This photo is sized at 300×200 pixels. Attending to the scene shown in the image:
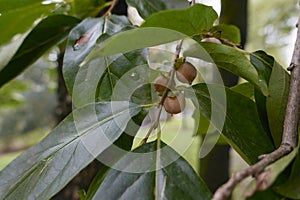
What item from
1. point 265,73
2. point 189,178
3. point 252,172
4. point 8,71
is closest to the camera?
point 252,172

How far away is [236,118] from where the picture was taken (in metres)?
0.49

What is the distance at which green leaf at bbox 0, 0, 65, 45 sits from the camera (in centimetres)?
64

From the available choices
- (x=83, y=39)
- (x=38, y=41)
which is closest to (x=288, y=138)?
(x=83, y=39)

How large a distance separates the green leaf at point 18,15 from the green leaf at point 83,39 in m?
0.09

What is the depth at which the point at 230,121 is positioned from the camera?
1.57 feet

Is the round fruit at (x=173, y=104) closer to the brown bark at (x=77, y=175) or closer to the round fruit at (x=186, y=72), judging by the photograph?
the round fruit at (x=186, y=72)

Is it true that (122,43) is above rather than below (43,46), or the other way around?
above

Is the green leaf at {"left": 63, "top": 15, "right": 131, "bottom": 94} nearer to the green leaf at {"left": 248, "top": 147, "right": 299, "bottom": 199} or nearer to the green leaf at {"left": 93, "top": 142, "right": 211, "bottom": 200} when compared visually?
the green leaf at {"left": 93, "top": 142, "right": 211, "bottom": 200}

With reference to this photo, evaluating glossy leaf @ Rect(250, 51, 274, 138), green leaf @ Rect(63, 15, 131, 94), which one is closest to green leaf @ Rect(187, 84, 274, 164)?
glossy leaf @ Rect(250, 51, 274, 138)

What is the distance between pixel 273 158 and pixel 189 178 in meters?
0.09

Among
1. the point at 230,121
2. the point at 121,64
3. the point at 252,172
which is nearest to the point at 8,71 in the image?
the point at 121,64

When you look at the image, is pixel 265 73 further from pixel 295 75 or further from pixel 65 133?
pixel 65 133

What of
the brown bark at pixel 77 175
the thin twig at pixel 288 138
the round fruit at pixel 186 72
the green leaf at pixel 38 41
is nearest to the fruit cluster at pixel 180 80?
the round fruit at pixel 186 72

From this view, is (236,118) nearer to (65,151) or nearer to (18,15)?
(65,151)
